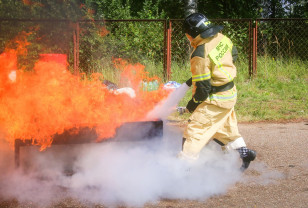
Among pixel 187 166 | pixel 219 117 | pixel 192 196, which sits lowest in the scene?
pixel 192 196

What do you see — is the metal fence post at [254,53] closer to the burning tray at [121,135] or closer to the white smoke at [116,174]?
the white smoke at [116,174]

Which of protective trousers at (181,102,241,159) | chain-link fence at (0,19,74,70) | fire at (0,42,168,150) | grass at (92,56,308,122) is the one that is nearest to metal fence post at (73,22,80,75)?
chain-link fence at (0,19,74,70)

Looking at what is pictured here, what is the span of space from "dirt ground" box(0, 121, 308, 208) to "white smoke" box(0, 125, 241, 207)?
0.41 feet

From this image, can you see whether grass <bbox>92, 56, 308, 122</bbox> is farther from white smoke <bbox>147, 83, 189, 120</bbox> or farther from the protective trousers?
the protective trousers

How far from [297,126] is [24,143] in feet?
16.3

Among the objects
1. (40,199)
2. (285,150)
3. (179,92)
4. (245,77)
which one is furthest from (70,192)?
(245,77)

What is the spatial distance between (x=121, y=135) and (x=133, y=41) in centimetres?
881

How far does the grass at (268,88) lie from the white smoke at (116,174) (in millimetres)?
3061

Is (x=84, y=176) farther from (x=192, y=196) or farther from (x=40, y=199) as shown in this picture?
(x=192, y=196)

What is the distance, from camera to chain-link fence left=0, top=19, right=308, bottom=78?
922 cm

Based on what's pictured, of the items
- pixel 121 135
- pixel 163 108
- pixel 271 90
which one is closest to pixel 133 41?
pixel 271 90

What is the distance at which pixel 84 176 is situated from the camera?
A: 3984mm

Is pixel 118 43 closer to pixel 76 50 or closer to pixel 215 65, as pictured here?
pixel 76 50

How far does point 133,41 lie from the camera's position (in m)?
12.5
